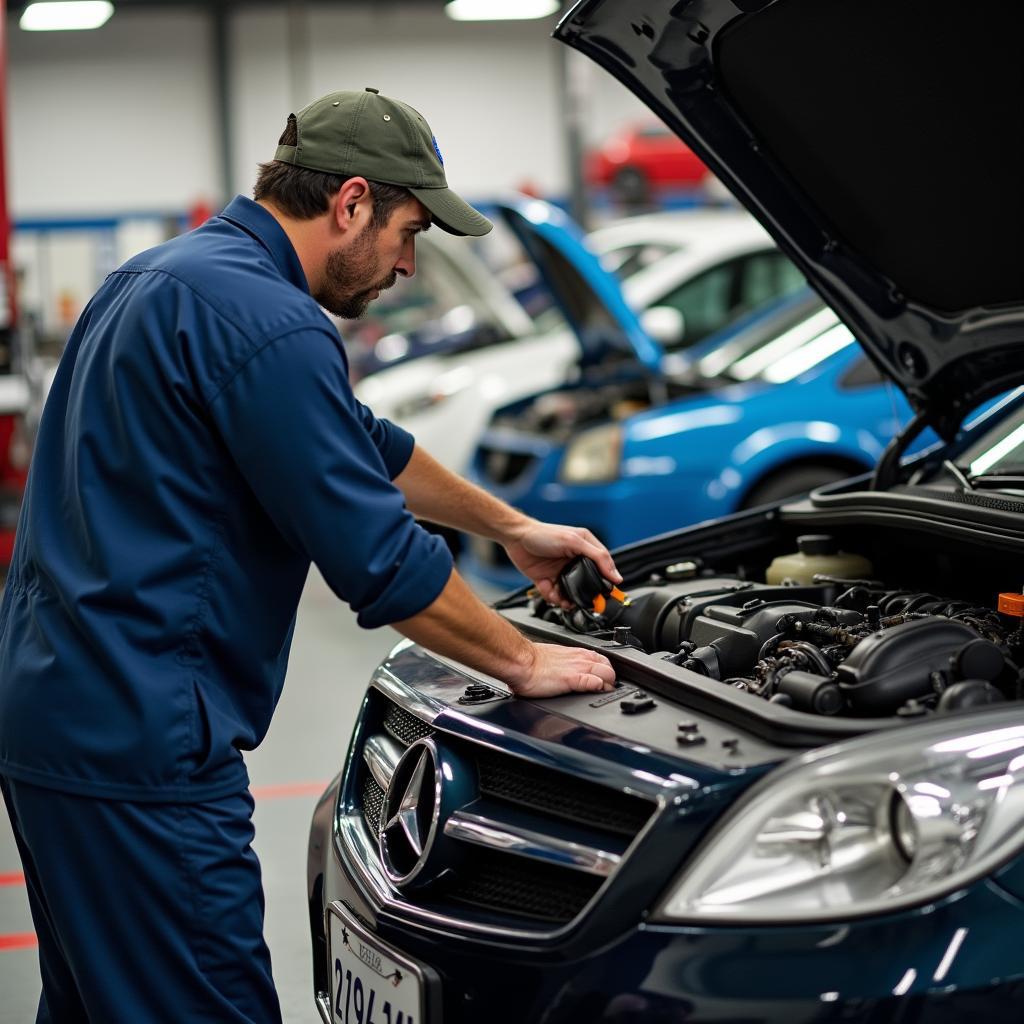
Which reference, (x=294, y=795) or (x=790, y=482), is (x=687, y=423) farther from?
(x=294, y=795)

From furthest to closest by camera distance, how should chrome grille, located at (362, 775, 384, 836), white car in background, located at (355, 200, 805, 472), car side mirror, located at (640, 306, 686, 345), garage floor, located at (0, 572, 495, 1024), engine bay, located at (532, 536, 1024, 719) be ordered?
white car in background, located at (355, 200, 805, 472), car side mirror, located at (640, 306, 686, 345), garage floor, located at (0, 572, 495, 1024), chrome grille, located at (362, 775, 384, 836), engine bay, located at (532, 536, 1024, 719)

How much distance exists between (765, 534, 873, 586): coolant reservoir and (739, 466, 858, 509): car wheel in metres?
2.67

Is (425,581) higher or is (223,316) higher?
(223,316)

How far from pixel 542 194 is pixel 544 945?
20.2 meters

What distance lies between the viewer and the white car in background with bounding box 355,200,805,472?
7.24 m

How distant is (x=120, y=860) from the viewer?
1.87 metres

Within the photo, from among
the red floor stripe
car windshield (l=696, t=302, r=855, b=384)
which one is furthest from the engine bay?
car windshield (l=696, t=302, r=855, b=384)

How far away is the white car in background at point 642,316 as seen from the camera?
285 inches

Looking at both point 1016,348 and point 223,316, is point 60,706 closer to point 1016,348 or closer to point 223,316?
point 223,316

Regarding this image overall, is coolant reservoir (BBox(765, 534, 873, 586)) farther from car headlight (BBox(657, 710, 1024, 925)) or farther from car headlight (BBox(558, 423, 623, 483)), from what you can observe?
car headlight (BBox(558, 423, 623, 483))

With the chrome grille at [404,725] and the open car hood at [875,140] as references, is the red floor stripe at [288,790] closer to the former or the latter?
the chrome grille at [404,725]

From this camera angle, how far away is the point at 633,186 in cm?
1738

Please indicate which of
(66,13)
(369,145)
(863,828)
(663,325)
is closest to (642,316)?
(663,325)

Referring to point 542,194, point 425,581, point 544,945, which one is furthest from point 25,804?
point 542,194
